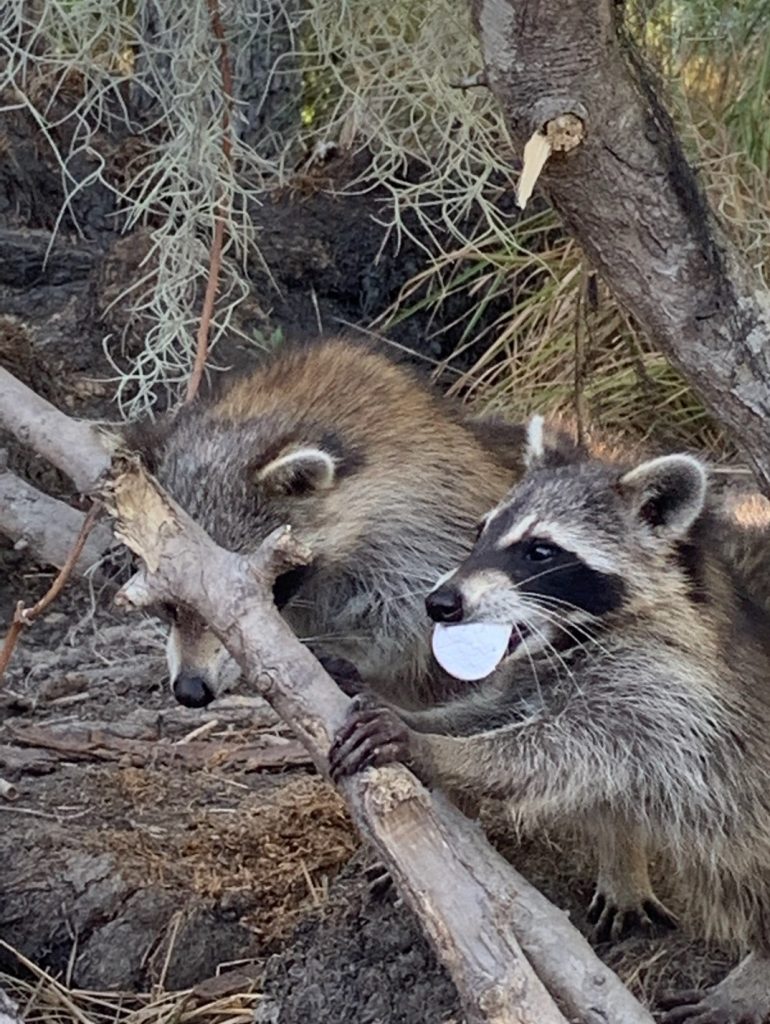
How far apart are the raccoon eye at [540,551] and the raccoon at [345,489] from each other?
544 millimetres

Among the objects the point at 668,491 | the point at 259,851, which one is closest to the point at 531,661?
the point at 668,491

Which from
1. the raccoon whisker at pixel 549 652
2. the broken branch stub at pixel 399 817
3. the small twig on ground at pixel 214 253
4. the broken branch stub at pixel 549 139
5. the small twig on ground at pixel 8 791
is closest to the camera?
the broken branch stub at pixel 399 817

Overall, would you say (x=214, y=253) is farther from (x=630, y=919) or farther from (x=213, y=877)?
(x=630, y=919)

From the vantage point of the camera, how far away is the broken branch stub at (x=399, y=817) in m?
2.69

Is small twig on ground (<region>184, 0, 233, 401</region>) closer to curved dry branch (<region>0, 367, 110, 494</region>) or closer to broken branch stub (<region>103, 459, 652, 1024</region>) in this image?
curved dry branch (<region>0, 367, 110, 494</region>)

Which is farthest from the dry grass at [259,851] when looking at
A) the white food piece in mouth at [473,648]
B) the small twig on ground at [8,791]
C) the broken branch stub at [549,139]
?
the broken branch stub at [549,139]

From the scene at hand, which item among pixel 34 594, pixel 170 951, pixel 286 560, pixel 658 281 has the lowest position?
pixel 34 594

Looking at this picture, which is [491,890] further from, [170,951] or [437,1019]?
[170,951]

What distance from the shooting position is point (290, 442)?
4.00 meters

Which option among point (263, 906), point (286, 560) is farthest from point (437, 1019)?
point (286, 560)

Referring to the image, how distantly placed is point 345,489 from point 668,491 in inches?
32.1

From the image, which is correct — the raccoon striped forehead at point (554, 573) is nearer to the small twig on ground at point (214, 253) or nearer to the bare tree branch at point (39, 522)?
the small twig on ground at point (214, 253)

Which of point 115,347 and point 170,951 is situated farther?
point 115,347

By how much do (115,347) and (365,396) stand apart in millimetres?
2617
